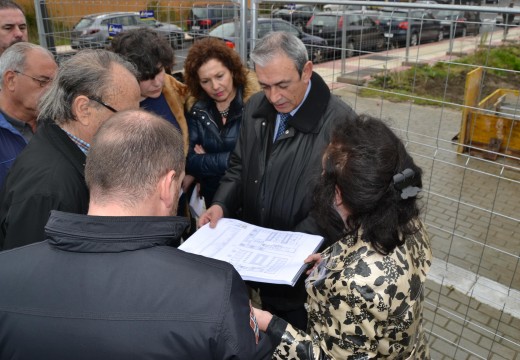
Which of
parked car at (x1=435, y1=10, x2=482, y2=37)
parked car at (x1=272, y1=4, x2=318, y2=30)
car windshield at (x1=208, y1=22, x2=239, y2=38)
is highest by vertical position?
parked car at (x1=272, y1=4, x2=318, y2=30)

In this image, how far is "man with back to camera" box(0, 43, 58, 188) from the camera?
2.40 m

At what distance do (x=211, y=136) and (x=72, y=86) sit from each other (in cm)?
133

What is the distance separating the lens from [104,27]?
5.69m

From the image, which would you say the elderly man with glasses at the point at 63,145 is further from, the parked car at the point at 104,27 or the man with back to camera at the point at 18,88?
the parked car at the point at 104,27

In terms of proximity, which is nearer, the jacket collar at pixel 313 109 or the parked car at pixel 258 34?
the jacket collar at pixel 313 109

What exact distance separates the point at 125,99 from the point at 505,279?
3.84 meters

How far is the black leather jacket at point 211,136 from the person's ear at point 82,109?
1.23 m

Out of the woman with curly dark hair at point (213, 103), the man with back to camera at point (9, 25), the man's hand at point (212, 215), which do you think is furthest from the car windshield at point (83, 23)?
the man's hand at point (212, 215)

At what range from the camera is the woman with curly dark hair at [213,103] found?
2959mm

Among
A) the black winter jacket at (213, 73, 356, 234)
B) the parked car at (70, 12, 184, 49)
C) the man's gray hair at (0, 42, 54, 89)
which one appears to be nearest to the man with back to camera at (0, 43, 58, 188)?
the man's gray hair at (0, 42, 54, 89)

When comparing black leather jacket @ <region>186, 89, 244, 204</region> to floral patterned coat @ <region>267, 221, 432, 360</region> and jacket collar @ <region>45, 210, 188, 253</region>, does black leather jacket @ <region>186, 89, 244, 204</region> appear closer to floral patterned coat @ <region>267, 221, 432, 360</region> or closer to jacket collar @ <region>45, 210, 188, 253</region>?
floral patterned coat @ <region>267, 221, 432, 360</region>

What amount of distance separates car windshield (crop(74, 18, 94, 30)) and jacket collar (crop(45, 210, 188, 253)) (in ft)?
16.4

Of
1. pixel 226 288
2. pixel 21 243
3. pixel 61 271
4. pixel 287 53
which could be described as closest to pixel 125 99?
pixel 21 243

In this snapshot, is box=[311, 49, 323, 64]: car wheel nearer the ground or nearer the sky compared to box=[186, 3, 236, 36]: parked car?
nearer the ground
